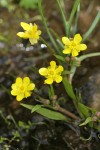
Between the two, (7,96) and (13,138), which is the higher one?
(7,96)

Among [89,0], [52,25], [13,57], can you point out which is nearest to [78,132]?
[13,57]

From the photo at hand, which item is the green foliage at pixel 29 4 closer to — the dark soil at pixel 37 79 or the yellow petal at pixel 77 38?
the dark soil at pixel 37 79

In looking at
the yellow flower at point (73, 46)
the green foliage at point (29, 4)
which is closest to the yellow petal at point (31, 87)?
the yellow flower at point (73, 46)

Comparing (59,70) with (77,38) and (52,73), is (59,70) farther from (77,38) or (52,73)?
(77,38)

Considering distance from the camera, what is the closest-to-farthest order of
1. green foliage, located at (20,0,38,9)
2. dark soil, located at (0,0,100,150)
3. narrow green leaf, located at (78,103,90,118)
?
narrow green leaf, located at (78,103,90,118) → dark soil, located at (0,0,100,150) → green foliage, located at (20,0,38,9)

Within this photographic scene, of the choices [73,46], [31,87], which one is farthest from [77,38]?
[31,87]

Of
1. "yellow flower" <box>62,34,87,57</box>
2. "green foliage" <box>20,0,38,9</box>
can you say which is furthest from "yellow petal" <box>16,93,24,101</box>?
"green foliage" <box>20,0,38,9</box>

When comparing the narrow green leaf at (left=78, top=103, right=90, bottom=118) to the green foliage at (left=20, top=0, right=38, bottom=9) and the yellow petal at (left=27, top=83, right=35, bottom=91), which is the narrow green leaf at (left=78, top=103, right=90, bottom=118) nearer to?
the yellow petal at (left=27, top=83, right=35, bottom=91)

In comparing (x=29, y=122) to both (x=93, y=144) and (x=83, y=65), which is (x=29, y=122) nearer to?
(x=93, y=144)
